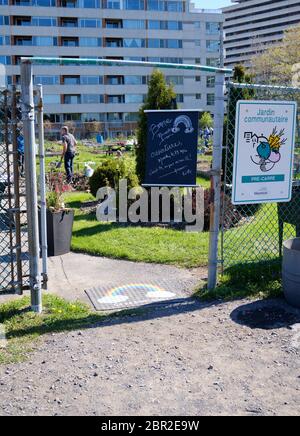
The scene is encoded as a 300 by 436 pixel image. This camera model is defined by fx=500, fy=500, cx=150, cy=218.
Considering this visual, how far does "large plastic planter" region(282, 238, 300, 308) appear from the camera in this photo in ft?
15.4

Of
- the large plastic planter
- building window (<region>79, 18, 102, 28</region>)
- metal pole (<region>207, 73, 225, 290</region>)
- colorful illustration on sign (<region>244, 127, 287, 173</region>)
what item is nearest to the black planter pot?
metal pole (<region>207, 73, 225, 290</region>)

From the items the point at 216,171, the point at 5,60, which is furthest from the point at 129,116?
the point at 216,171

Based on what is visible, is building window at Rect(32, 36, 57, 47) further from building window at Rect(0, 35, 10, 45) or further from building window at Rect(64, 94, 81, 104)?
building window at Rect(64, 94, 81, 104)

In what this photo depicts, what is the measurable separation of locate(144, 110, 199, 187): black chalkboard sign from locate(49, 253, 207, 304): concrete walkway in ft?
6.59

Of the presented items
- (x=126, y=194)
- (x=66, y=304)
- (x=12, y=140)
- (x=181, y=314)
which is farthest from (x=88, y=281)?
(x=126, y=194)

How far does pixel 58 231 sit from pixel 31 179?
248 cm

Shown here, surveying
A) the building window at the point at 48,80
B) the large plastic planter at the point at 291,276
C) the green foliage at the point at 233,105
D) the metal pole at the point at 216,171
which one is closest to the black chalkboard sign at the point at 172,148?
the green foliage at the point at 233,105

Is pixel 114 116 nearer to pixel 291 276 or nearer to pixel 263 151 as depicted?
pixel 263 151

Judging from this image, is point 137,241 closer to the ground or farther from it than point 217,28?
closer to the ground

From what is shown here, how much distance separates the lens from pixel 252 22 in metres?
140

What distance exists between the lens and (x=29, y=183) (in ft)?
14.6

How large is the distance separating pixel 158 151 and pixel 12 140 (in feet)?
12.3
